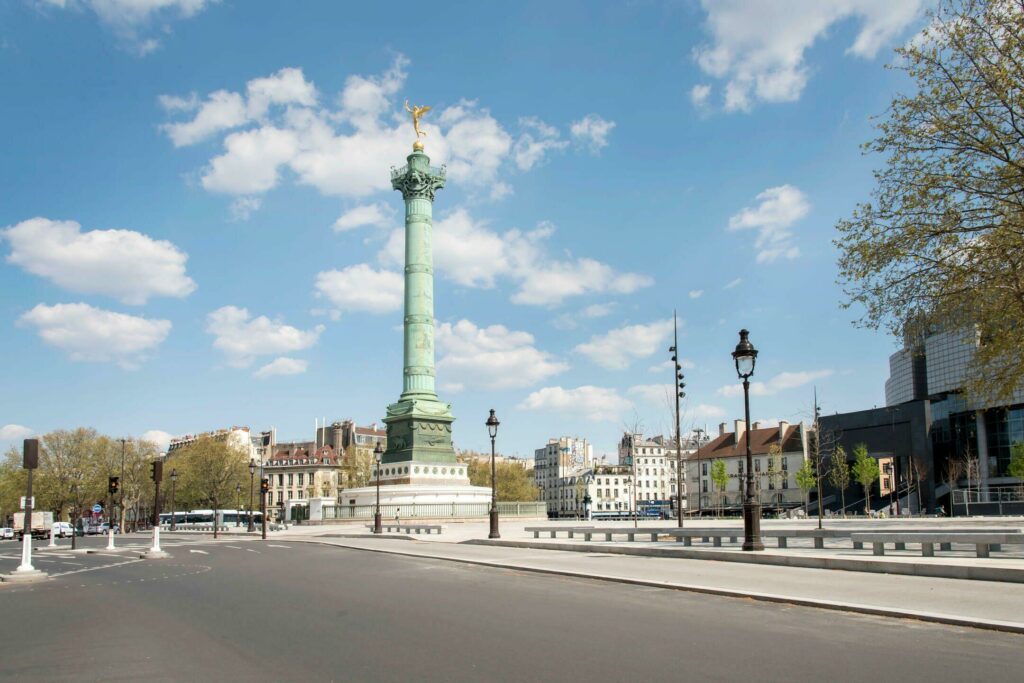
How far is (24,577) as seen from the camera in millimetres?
19500

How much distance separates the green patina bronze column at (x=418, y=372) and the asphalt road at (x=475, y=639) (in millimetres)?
44772

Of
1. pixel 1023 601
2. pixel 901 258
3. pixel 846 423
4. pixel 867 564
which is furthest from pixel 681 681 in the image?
pixel 846 423

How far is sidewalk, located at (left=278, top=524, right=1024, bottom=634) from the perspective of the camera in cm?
956

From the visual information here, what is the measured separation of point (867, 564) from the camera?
14828 mm

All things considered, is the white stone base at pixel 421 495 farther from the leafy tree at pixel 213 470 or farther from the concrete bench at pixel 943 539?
the concrete bench at pixel 943 539

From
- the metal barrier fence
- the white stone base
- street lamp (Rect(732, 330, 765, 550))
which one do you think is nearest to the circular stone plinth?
street lamp (Rect(732, 330, 765, 550))

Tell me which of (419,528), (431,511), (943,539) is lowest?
(419,528)

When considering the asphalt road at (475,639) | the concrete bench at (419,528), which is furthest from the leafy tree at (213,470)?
the asphalt road at (475,639)

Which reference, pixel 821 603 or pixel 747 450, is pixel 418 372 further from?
pixel 821 603

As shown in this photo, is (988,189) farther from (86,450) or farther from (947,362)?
(947,362)

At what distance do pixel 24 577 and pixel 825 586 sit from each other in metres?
17.9

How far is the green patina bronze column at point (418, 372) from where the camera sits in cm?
5934

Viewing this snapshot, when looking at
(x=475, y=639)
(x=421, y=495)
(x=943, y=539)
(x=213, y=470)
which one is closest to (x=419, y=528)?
(x=421, y=495)

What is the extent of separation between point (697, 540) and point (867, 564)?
13.2 meters
